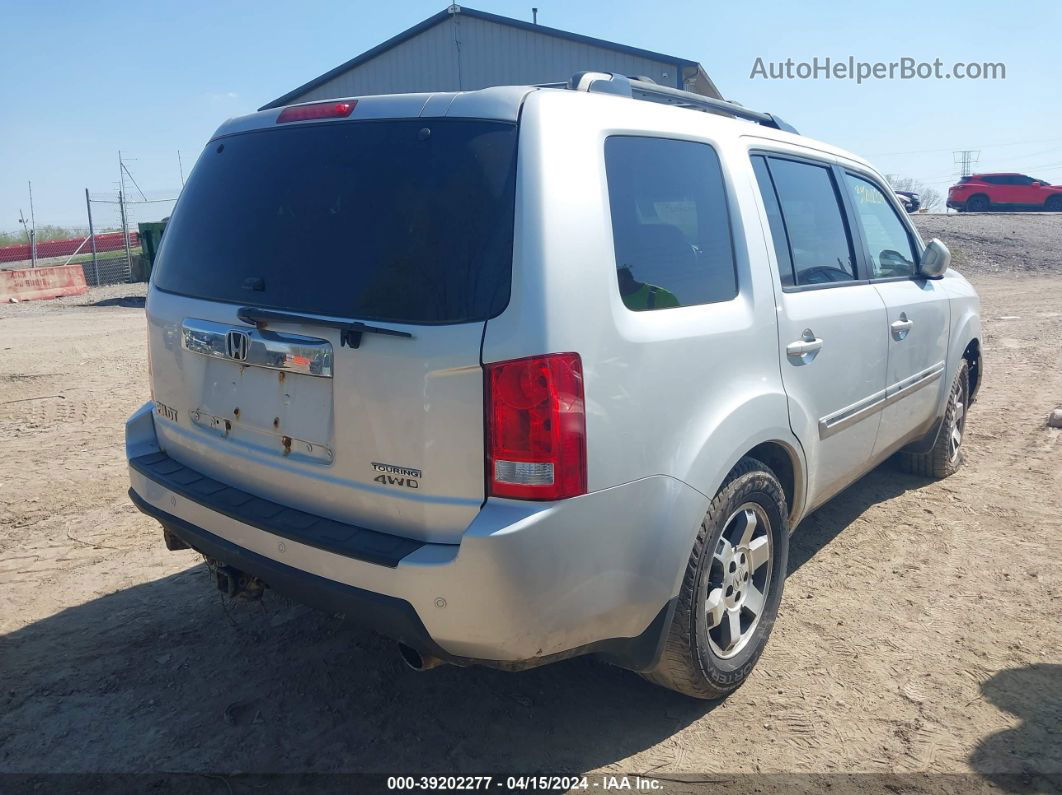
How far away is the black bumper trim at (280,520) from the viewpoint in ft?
7.31

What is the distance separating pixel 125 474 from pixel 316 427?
141 inches

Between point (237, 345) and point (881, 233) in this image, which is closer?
point (237, 345)

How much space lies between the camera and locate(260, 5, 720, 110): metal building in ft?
63.6

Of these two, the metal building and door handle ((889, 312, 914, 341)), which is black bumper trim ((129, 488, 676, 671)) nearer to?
door handle ((889, 312, 914, 341))

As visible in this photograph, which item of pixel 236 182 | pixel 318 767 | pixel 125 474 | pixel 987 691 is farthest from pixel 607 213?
pixel 125 474

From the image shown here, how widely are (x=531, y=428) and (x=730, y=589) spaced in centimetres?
121

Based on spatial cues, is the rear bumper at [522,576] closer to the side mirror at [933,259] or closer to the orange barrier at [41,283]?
the side mirror at [933,259]

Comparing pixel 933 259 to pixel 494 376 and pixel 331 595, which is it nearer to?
pixel 494 376

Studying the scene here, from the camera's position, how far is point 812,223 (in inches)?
138

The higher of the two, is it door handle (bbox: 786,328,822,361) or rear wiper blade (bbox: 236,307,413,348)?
rear wiper blade (bbox: 236,307,413,348)

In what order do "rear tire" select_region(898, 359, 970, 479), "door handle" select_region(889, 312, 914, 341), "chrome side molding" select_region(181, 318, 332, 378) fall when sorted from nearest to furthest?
"chrome side molding" select_region(181, 318, 332, 378), "door handle" select_region(889, 312, 914, 341), "rear tire" select_region(898, 359, 970, 479)

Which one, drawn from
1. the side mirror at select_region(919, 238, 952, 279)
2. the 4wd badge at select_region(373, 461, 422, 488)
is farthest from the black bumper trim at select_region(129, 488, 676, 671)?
the side mirror at select_region(919, 238, 952, 279)

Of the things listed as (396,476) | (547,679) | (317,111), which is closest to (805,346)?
(547,679)

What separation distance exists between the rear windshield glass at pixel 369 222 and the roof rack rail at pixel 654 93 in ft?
1.96
